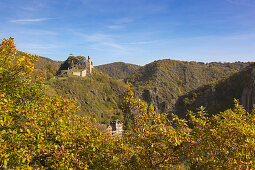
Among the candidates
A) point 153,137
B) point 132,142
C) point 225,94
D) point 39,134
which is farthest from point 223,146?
point 225,94

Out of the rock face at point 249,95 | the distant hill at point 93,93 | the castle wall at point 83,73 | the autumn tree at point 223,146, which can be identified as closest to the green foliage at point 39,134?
the autumn tree at point 223,146

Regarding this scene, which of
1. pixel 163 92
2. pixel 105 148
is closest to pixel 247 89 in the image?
pixel 163 92

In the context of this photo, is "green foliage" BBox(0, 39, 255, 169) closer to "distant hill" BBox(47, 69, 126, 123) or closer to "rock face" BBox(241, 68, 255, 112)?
"rock face" BBox(241, 68, 255, 112)

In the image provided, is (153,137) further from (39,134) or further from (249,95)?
(249,95)

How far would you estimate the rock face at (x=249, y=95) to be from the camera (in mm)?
89275

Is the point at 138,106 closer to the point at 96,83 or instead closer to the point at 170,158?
A: the point at 170,158

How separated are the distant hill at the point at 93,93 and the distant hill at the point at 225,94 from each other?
56711mm

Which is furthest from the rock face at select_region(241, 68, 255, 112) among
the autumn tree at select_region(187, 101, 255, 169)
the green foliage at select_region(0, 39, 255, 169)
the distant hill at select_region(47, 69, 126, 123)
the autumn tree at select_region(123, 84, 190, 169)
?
the autumn tree at select_region(123, 84, 190, 169)

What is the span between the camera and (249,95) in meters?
91.3

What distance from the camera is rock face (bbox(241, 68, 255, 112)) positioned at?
8928 cm

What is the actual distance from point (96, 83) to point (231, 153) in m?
156

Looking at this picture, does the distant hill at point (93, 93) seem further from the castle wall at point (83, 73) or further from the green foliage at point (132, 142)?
the green foliage at point (132, 142)

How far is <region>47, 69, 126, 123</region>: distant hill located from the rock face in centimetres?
7790

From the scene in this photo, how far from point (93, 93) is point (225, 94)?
344 feet
